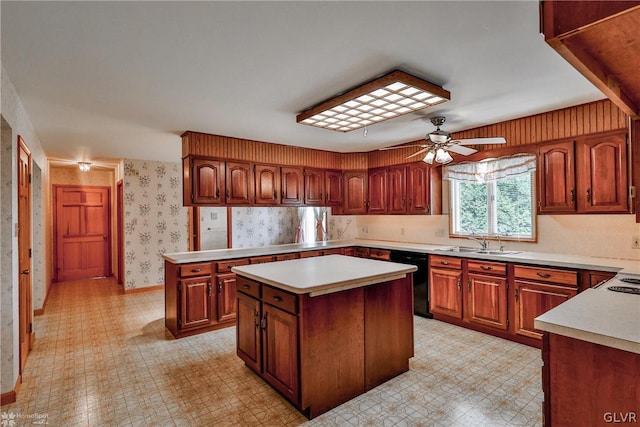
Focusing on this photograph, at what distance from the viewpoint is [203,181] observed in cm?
411

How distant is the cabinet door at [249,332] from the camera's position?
262 centimetres

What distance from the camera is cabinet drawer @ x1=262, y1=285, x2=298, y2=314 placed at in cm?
222

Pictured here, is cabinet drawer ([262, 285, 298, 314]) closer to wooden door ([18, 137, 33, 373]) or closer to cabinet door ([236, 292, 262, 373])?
cabinet door ([236, 292, 262, 373])

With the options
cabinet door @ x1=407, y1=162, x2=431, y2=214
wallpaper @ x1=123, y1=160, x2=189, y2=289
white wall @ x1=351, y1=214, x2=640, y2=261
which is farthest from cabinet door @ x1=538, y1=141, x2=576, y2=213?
wallpaper @ x1=123, y1=160, x2=189, y2=289

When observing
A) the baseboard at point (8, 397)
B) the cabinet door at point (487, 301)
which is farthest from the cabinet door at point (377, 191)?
the baseboard at point (8, 397)

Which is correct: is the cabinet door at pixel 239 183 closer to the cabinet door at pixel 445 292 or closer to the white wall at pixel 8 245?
the white wall at pixel 8 245

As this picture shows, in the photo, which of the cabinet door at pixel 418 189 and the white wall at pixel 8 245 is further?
the cabinet door at pixel 418 189

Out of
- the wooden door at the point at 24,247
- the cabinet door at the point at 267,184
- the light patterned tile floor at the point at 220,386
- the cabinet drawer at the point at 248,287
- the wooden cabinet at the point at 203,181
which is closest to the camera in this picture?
the light patterned tile floor at the point at 220,386

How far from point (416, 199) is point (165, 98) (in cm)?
349

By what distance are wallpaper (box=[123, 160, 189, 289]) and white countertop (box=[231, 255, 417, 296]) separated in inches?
158

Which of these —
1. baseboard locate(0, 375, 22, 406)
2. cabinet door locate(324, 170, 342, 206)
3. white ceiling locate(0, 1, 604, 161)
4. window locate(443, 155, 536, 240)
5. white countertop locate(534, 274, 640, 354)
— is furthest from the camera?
cabinet door locate(324, 170, 342, 206)

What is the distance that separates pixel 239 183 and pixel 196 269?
4.34ft

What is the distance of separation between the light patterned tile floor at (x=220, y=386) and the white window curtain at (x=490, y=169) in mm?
1923

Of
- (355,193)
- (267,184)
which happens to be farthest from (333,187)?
(267,184)
